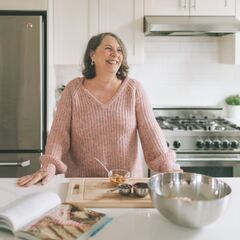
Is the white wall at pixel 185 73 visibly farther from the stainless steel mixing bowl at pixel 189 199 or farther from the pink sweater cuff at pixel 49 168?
the stainless steel mixing bowl at pixel 189 199

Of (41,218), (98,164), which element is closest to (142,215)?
(41,218)

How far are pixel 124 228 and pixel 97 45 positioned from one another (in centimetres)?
117

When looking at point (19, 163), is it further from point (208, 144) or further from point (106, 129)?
point (208, 144)

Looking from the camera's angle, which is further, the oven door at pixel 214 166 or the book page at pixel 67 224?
the oven door at pixel 214 166

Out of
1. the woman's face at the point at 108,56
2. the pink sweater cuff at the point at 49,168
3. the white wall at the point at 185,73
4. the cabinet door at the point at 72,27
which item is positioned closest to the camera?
the pink sweater cuff at the point at 49,168

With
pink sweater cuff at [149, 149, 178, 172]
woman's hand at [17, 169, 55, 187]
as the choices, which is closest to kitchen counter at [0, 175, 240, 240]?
woman's hand at [17, 169, 55, 187]

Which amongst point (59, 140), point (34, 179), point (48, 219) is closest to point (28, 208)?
point (48, 219)

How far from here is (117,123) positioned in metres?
2.06

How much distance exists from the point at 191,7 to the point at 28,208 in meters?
2.40

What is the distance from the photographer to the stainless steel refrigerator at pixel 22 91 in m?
2.86

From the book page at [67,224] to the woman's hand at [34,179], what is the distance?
323mm

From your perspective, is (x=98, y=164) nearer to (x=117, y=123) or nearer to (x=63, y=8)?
(x=117, y=123)

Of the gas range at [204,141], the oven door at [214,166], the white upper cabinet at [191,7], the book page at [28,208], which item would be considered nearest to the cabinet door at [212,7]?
the white upper cabinet at [191,7]

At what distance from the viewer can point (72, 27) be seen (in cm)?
323
